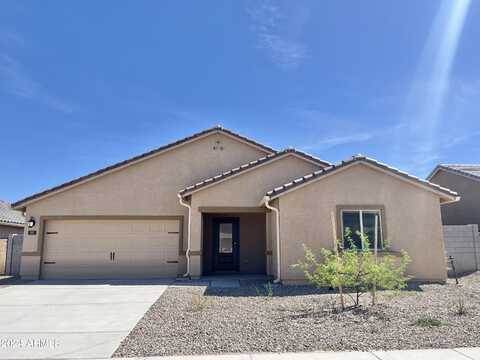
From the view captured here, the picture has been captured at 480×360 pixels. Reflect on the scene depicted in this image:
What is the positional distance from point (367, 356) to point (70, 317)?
579cm

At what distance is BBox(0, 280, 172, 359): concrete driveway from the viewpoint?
5.41 m

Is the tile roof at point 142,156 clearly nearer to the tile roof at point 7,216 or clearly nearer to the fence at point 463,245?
the fence at point 463,245

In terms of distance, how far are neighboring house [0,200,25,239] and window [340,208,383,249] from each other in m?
19.1

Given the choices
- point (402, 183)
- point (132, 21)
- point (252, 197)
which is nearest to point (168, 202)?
point (252, 197)

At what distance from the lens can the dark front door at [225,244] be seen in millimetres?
15805

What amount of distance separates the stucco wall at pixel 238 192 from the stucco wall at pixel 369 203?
2376mm

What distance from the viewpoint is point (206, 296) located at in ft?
31.1

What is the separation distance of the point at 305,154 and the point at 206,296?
739 centimetres

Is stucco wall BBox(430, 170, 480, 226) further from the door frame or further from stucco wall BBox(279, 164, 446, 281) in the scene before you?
the door frame

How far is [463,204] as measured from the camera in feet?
64.0

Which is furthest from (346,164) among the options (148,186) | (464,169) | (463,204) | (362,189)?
(464,169)

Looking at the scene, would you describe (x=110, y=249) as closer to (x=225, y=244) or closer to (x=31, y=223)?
(x=31, y=223)

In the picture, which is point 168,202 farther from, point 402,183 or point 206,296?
point 402,183

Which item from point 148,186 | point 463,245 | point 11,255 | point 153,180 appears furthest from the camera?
point 11,255
